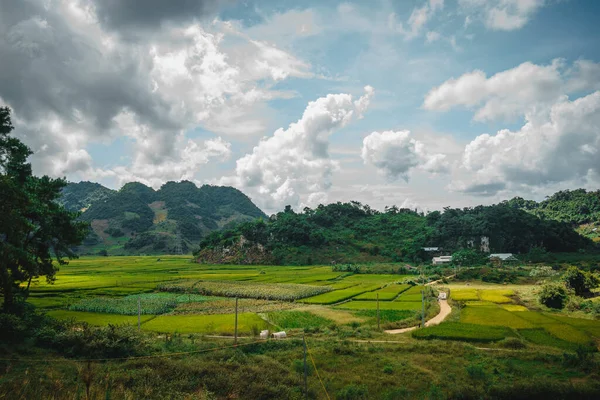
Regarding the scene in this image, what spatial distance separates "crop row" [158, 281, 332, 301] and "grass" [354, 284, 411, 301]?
18.7 ft

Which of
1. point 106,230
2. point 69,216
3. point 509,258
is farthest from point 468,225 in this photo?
point 106,230

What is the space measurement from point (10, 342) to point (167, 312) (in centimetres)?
1590

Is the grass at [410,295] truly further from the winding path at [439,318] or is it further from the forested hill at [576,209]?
the forested hill at [576,209]

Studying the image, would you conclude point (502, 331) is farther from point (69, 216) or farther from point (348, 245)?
point (348, 245)

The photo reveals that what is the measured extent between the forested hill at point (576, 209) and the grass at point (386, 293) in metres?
86.2

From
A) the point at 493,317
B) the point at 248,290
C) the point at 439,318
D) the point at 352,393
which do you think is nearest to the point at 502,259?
the point at 493,317

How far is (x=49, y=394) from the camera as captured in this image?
12.0 m

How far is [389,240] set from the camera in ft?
378

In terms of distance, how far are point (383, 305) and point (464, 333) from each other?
13218 millimetres

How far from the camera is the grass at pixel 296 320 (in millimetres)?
27969

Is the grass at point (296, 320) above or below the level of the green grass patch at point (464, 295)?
above

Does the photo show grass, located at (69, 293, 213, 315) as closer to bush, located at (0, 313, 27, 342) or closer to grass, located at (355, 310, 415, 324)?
bush, located at (0, 313, 27, 342)

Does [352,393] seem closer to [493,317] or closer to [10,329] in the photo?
[10,329]

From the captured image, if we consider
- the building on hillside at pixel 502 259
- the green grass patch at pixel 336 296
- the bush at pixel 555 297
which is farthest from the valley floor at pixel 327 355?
the building on hillside at pixel 502 259
